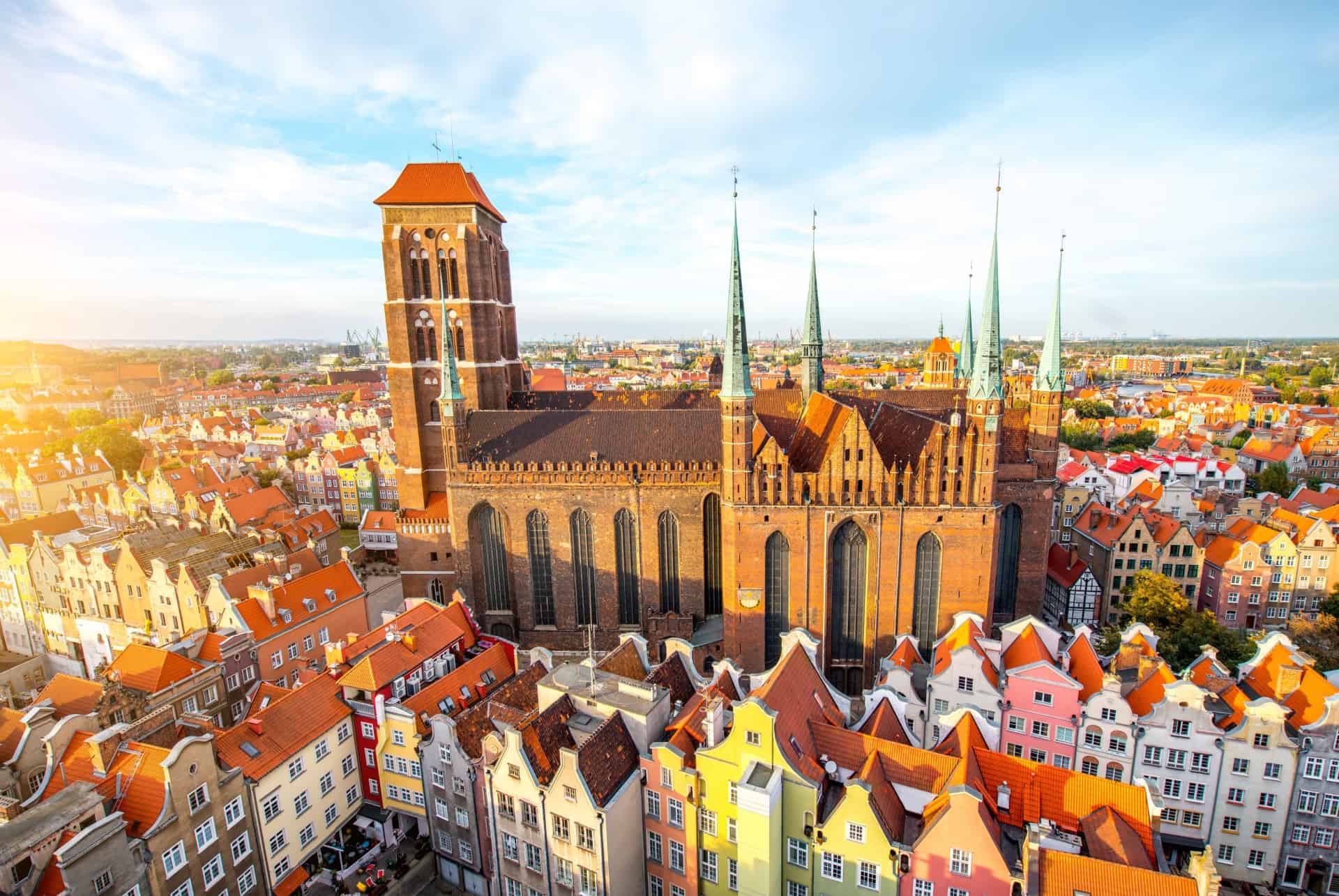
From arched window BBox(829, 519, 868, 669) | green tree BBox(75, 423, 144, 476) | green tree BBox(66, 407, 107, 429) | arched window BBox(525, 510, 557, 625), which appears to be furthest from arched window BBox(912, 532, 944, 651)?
green tree BBox(66, 407, 107, 429)

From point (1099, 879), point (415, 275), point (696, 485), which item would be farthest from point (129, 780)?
point (415, 275)

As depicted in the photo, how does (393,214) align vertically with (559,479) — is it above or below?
above

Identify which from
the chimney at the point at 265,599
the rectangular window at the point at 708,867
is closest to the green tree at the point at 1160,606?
the rectangular window at the point at 708,867

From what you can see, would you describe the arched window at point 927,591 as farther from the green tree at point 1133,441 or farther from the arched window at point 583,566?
the green tree at point 1133,441

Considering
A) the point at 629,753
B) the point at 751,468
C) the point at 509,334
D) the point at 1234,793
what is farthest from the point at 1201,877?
the point at 509,334

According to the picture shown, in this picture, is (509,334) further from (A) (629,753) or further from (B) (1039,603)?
(B) (1039,603)

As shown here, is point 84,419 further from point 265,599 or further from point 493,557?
point 493,557

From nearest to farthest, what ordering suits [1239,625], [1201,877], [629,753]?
1. [1201,877]
2. [629,753]
3. [1239,625]
